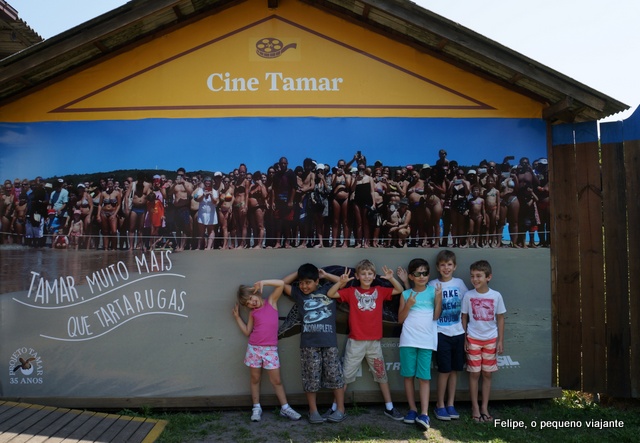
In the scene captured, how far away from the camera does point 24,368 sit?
5.74 meters

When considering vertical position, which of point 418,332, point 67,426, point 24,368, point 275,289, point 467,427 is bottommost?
point 467,427

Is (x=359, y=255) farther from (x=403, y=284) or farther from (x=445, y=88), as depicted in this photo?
(x=445, y=88)

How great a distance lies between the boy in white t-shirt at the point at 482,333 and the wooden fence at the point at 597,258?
0.94m

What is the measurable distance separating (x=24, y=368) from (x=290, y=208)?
3595 mm

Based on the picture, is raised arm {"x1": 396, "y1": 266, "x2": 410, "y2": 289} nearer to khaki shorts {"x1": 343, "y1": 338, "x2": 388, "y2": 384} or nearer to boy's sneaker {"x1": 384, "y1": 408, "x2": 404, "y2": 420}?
khaki shorts {"x1": 343, "y1": 338, "x2": 388, "y2": 384}

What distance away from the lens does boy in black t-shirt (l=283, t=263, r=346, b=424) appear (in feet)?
17.8

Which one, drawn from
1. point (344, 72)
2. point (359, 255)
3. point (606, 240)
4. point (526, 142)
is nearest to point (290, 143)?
point (344, 72)

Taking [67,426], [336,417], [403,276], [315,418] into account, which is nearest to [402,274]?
[403,276]

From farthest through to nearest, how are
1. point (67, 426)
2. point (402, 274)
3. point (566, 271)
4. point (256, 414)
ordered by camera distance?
point (566, 271) → point (402, 274) → point (256, 414) → point (67, 426)

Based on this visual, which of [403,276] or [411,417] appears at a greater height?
[403,276]

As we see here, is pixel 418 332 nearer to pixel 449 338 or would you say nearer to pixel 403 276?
pixel 449 338

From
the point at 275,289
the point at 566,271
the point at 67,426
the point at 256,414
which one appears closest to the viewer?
the point at 67,426

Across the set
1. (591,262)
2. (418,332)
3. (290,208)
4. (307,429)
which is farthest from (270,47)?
(591,262)

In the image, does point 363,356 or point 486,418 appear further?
point 363,356
